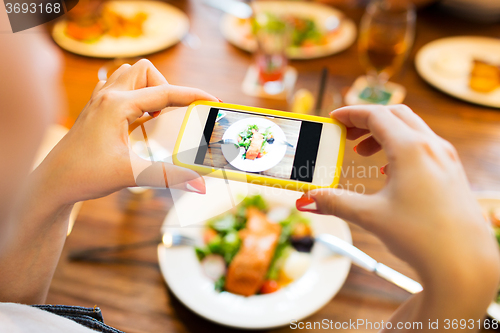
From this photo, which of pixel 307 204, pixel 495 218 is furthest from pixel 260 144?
pixel 495 218

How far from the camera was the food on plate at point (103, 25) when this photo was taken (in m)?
1.33

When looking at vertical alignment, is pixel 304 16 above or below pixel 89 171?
below

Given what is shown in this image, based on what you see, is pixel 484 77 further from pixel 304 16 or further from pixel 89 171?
pixel 89 171

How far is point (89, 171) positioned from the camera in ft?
1.65

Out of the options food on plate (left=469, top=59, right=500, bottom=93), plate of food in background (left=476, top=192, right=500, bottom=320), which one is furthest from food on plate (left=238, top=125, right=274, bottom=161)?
food on plate (left=469, top=59, right=500, bottom=93)

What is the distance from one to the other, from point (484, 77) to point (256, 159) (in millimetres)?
1036

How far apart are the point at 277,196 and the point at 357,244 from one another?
0.74ft

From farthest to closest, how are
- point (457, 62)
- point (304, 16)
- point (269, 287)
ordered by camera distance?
point (304, 16)
point (457, 62)
point (269, 287)

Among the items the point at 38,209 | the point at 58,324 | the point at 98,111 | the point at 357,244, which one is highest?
the point at 98,111

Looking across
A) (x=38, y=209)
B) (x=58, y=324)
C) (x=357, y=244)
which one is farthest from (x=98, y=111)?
(x=357, y=244)

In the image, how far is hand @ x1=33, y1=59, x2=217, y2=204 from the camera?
50cm

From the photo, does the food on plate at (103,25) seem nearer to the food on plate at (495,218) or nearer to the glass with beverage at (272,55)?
the glass with beverage at (272,55)

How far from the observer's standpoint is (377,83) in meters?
1.17

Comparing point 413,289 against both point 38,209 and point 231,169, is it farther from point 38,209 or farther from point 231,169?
point 38,209
